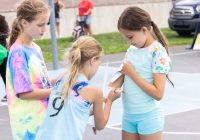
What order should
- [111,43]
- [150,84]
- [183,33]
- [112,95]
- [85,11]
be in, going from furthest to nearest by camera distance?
1. [85,11]
2. [183,33]
3. [111,43]
4. [150,84]
5. [112,95]

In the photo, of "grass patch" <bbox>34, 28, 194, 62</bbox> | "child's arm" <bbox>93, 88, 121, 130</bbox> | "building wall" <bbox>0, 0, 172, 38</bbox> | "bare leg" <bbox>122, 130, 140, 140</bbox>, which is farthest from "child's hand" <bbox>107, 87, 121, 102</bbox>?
"building wall" <bbox>0, 0, 172, 38</bbox>

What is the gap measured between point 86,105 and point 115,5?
19943mm

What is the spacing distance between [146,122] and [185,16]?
47.7 feet

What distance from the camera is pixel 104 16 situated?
74.3ft

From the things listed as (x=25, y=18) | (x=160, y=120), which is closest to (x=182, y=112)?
(x=160, y=120)

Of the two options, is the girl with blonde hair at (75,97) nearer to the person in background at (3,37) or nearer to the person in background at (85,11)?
the person in background at (3,37)

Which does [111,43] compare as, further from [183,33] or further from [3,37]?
[3,37]

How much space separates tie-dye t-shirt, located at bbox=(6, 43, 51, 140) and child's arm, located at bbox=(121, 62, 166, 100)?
61 cm

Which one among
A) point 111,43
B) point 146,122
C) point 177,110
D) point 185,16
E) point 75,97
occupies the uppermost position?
point 75,97

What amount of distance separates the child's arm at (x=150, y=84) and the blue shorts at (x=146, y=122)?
0.47 feet

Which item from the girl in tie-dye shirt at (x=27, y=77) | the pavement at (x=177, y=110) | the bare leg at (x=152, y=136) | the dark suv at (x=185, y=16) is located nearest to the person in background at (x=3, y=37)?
the pavement at (x=177, y=110)

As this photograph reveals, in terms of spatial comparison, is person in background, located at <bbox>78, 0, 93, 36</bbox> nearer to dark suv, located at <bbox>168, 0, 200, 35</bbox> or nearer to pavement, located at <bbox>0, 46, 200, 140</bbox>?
dark suv, located at <bbox>168, 0, 200, 35</bbox>

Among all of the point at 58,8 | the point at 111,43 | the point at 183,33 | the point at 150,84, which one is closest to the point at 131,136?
the point at 150,84

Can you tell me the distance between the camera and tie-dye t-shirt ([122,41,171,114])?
3.79 meters
